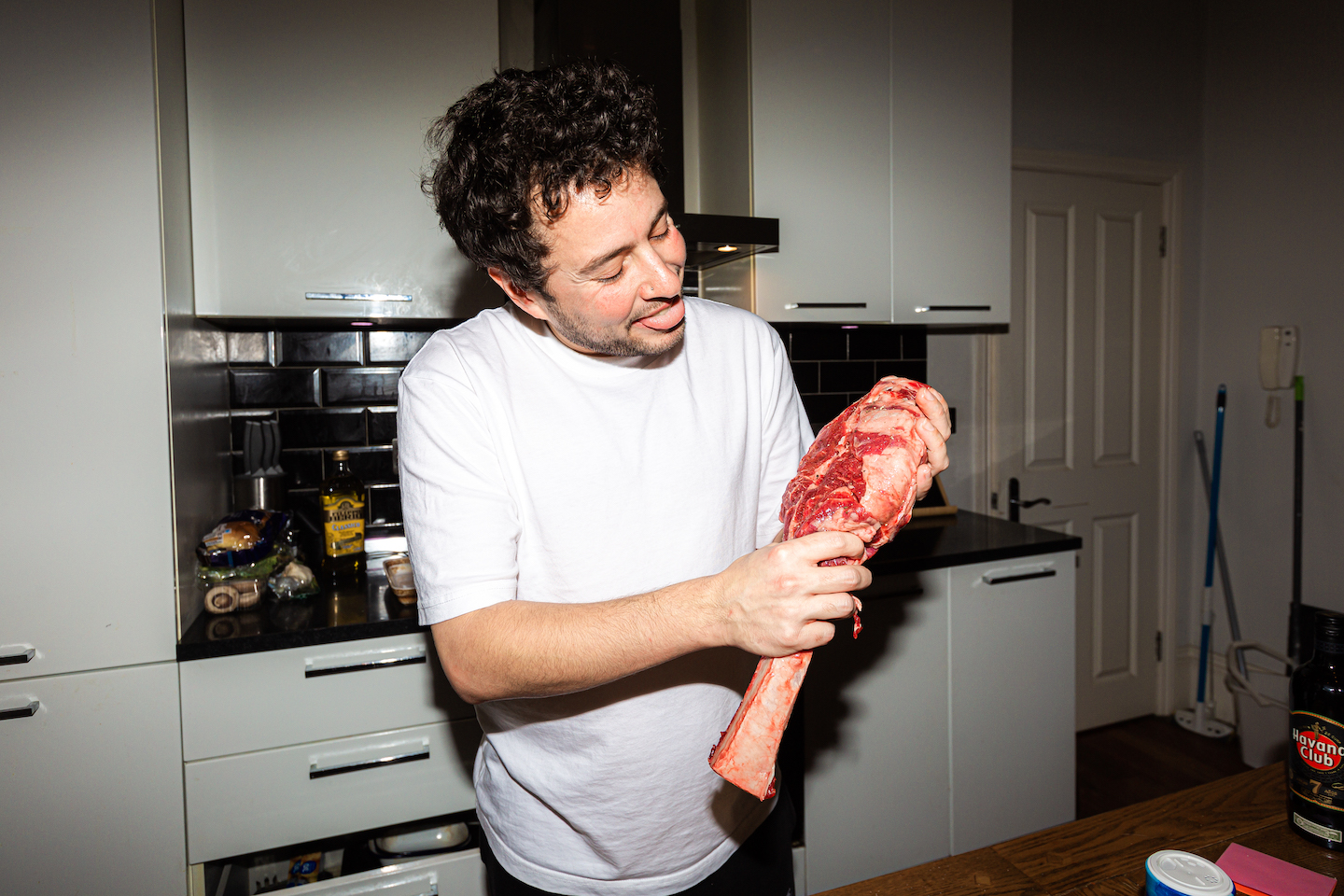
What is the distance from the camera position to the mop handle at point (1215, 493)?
10.4ft

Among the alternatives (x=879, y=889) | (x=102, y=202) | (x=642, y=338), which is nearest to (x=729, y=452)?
(x=642, y=338)

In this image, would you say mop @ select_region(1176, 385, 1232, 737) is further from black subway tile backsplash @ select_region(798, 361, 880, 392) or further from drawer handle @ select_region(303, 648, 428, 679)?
drawer handle @ select_region(303, 648, 428, 679)

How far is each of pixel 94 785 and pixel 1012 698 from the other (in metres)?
2.22

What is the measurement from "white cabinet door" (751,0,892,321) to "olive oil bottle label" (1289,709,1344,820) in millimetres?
1550

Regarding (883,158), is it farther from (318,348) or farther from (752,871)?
(752,871)

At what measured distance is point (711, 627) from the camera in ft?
2.68

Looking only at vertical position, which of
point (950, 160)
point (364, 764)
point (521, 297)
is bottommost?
point (364, 764)

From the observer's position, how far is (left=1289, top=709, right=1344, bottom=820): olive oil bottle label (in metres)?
0.84

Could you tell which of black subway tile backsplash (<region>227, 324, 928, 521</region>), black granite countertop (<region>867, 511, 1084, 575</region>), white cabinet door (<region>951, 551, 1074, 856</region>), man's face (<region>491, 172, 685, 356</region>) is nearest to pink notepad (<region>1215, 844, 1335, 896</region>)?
man's face (<region>491, 172, 685, 356</region>)

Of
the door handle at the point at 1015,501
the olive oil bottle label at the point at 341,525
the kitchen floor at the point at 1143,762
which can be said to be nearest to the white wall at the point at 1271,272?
the kitchen floor at the point at 1143,762

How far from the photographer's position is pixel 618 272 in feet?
3.11

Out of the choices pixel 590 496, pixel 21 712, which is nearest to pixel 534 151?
pixel 590 496

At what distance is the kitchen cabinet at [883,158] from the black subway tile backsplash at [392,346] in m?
0.99

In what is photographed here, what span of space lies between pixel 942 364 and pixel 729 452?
81.3 inches
